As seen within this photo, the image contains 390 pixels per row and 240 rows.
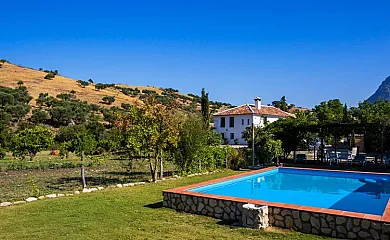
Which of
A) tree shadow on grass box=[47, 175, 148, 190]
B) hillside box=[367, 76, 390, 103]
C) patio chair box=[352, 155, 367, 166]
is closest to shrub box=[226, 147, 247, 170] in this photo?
tree shadow on grass box=[47, 175, 148, 190]

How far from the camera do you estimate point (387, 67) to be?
2895 cm

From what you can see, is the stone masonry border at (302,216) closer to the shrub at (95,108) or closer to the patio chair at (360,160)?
the patio chair at (360,160)

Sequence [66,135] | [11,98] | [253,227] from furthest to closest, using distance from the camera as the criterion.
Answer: [11,98], [66,135], [253,227]

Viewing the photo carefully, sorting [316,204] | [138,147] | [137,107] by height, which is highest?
[137,107]

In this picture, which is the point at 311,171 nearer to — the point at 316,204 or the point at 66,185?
the point at 316,204

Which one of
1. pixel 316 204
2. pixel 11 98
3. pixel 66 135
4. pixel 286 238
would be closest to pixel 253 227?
pixel 286 238

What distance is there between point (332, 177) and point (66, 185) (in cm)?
935

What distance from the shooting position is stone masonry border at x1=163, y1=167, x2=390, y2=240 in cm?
534

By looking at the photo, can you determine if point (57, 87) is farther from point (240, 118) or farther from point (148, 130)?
point (148, 130)

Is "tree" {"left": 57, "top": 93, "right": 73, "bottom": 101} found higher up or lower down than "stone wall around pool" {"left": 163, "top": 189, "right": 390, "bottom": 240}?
A: higher up

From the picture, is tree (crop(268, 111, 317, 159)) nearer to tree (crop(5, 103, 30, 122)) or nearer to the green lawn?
the green lawn

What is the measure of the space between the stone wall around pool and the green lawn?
22 centimetres

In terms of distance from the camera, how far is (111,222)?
6.30 m

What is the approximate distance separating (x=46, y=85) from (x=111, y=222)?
49127mm
